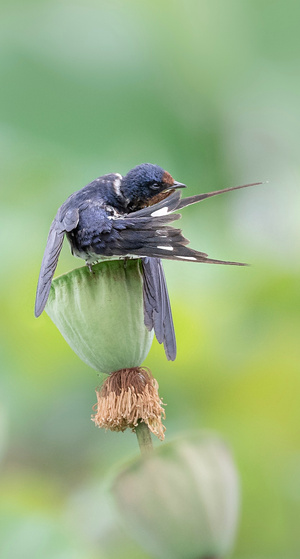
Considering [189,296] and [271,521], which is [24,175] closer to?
[189,296]

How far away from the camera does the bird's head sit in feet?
3.62

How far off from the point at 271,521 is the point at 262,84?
59.6 inches

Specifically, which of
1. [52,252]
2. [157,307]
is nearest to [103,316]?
[157,307]

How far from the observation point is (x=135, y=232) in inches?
34.1

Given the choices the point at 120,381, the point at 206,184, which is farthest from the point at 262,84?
the point at 120,381

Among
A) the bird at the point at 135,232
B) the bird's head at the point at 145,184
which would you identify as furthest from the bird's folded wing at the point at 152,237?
the bird's head at the point at 145,184

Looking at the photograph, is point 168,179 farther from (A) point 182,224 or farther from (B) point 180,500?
(B) point 180,500

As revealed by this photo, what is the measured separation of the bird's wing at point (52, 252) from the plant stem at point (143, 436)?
0.55 feet

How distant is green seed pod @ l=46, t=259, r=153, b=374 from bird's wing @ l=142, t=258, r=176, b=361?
0.04ft

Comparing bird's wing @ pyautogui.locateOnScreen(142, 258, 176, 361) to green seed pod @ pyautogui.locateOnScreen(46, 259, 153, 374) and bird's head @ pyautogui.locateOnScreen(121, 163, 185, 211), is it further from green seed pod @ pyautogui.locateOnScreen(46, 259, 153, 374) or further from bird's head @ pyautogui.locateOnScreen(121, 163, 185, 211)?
bird's head @ pyautogui.locateOnScreen(121, 163, 185, 211)

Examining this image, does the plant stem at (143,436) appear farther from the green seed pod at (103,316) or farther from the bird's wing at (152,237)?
the bird's wing at (152,237)

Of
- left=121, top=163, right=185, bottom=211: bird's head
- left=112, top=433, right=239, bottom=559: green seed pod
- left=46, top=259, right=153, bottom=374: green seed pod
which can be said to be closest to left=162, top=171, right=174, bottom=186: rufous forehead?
left=121, top=163, right=185, bottom=211: bird's head

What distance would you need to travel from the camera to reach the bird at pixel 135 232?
0.78m

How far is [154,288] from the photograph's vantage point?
0.80 meters
